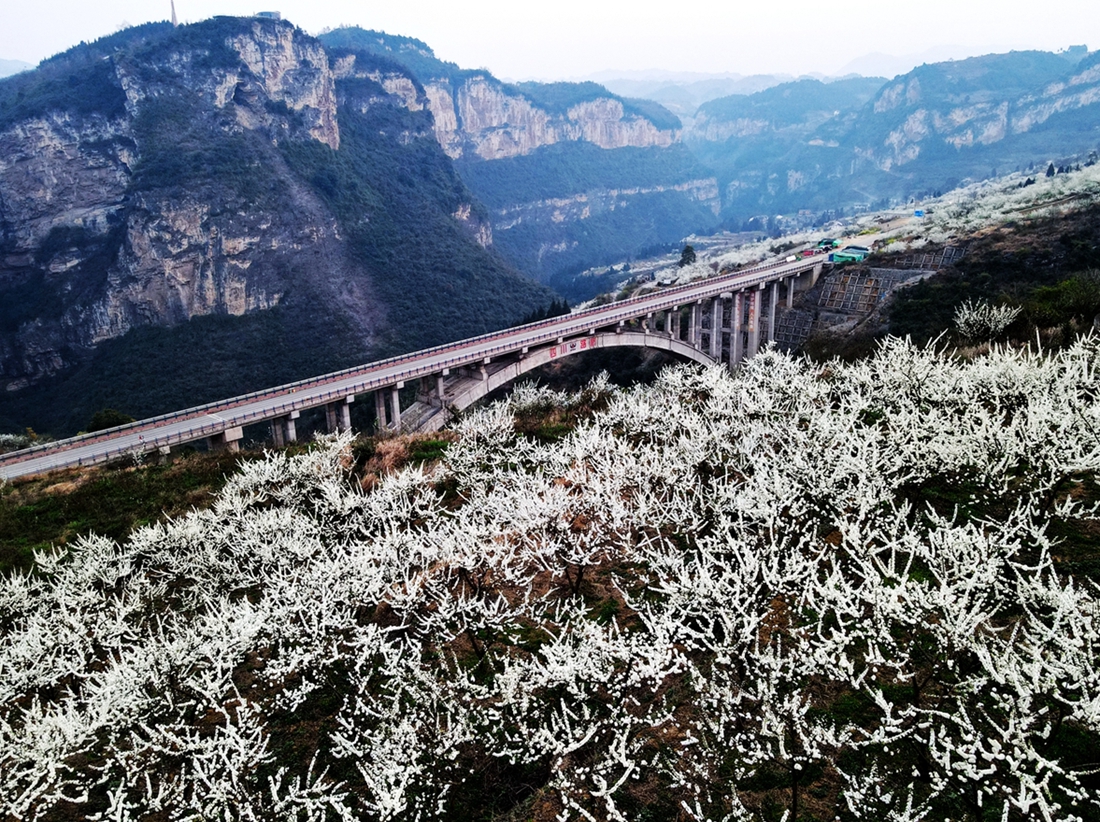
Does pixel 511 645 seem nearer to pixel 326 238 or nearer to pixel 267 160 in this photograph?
pixel 326 238

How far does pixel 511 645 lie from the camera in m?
11.6

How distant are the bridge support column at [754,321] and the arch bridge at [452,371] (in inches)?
3.8

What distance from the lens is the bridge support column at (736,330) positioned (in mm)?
60188

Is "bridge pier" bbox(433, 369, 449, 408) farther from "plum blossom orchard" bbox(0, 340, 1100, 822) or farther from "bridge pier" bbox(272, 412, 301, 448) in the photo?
"plum blossom orchard" bbox(0, 340, 1100, 822)

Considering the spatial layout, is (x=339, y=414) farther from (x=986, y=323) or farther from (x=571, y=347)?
(x=986, y=323)

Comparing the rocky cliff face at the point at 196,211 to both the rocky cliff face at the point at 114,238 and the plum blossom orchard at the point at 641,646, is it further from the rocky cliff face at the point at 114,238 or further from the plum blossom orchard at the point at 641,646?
the plum blossom orchard at the point at 641,646

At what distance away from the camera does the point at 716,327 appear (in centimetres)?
5991

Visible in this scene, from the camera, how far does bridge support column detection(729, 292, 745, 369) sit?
60188mm

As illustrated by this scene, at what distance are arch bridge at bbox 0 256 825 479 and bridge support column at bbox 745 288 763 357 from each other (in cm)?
10

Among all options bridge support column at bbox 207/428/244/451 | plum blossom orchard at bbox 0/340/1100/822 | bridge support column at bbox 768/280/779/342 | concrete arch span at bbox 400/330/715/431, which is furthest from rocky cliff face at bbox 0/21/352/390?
plum blossom orchard at bbox 0/340/1100/822

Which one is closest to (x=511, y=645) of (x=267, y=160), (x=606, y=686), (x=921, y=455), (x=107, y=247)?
(x=606, y=686)

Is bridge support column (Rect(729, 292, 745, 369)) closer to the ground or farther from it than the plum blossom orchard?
closer to the ground

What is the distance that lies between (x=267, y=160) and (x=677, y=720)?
369 feet

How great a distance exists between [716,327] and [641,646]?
54592mm
